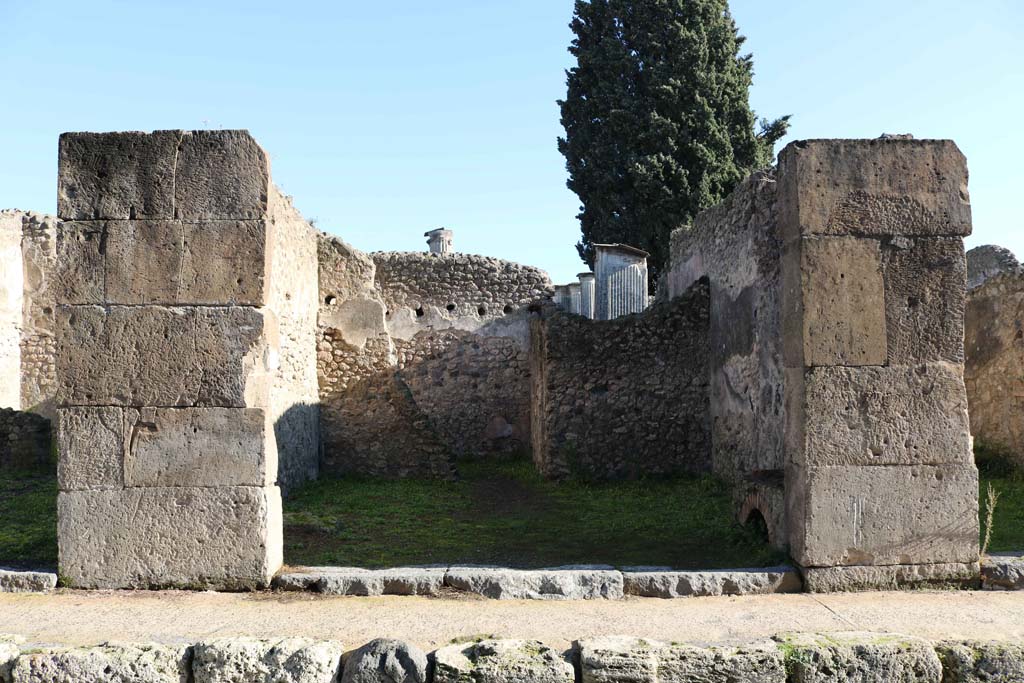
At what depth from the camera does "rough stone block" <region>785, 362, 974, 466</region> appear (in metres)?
5.30

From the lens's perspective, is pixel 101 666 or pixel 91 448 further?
pixel 91 448

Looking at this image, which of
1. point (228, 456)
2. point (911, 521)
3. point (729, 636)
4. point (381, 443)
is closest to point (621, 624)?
point (729, 636)

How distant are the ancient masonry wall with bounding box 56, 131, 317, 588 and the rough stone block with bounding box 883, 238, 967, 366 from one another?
4205 millimetres

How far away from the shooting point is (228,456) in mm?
5289

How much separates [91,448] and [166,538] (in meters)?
0.77

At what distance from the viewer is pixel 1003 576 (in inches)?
208

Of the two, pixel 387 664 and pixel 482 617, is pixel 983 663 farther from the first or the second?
pixel 387 664

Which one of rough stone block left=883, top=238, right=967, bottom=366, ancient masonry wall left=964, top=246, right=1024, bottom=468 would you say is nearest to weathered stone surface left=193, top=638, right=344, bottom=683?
rough stone block left=883, top=238, right=967, bottom=366

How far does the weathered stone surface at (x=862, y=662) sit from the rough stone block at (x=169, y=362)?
3.66 m

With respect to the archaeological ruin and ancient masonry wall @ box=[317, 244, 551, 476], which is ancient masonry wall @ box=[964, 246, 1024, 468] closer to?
the archaeological ruin

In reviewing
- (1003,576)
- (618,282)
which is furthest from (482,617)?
(618,282)

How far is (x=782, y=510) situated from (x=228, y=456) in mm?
3809

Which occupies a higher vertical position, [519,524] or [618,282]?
[618,282]

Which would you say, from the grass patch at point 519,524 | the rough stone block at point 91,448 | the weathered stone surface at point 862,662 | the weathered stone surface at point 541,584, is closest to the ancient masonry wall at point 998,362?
the grass patch at point 519,524
